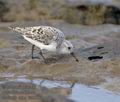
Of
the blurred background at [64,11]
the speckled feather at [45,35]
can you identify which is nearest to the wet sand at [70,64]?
the speckled feather at [45,35]

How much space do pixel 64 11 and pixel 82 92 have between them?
10.9m

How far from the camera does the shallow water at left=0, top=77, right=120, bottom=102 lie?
30.3 feet

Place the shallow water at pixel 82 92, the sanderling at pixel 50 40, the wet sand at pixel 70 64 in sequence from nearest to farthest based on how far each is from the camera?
the shallow water at pixel 82 92 < the wet sand at pixel 70 64 < the sanderling at pixel 50 40

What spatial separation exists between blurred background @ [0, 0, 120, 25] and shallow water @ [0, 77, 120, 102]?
9468 mm

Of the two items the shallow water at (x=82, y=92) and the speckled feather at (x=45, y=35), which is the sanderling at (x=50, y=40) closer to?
the speckled feather at (x=45, y=35)

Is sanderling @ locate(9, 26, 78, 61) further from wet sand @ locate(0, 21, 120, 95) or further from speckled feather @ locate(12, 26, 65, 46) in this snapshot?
wet sand @ locate(0, 21, 120, 95)

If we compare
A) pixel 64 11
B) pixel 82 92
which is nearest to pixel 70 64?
pixel 82 92

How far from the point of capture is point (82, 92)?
9742mm

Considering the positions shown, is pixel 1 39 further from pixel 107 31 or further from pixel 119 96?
pixel 119 96

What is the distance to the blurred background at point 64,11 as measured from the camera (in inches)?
789

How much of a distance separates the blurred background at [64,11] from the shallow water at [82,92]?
9.47 m

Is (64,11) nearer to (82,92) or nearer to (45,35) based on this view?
(45,35)

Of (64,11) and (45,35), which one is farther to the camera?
(64,11)

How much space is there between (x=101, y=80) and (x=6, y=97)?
2.26 m
